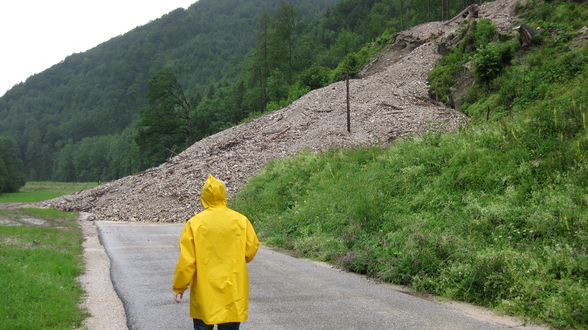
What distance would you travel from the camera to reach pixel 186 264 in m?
4.03

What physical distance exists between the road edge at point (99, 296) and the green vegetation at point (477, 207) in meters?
4.98

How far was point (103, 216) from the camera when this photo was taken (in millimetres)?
27438

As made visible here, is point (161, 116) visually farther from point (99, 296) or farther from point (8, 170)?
point (99, 296)

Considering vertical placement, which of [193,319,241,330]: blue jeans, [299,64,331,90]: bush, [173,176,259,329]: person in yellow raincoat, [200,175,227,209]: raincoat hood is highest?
[299,64,331,90]: bush

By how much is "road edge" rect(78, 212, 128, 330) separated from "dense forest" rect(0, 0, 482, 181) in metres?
47.6

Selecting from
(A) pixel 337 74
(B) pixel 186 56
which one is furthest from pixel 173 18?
(A) pixel 337 74

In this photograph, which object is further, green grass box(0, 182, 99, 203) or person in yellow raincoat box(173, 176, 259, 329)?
green grass box(0, 182, 99, 203)

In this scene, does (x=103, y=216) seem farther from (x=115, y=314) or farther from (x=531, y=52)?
(x=531, y=52)

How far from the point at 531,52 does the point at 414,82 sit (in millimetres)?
9223

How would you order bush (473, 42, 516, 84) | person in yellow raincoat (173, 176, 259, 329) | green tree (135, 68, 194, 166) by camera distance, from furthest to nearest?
green tree (135, 68, 194, 166)
bush (473, 42, 516, 84)
person in yellow raincoat (173, 176, 259, 329)

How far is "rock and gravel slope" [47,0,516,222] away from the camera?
81.8 feet

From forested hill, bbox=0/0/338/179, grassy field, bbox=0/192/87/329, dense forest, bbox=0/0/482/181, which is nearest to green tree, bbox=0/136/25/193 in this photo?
dense forest, bbox=0/0/482/181

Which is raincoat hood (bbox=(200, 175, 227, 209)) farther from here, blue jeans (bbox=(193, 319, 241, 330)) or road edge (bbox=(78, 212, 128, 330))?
road edge (bbox=(78, 212, 128, 330))

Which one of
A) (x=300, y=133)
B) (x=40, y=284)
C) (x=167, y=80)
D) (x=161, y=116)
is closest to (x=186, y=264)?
(x=40, y=284)
